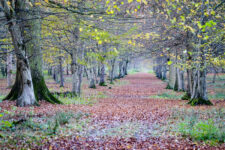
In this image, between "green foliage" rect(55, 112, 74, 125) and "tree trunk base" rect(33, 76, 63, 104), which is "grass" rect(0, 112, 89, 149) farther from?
"tree trunk base" rect(33, 76, 63, 104)

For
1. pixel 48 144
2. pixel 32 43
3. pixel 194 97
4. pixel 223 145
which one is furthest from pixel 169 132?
pixel 32 43

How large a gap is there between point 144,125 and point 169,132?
1.32 m

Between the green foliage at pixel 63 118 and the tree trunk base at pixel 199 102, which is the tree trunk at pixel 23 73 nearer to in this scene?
the green foliage at pixel 63 118

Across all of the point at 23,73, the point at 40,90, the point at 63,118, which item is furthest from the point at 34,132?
the point at 40,90

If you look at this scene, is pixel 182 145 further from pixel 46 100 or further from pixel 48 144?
pixel 46 100

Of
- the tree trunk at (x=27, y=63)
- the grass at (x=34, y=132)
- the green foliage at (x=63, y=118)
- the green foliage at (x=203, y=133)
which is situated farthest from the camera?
the tree trunk at (x=27, y=63)

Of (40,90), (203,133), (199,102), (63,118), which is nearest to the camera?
(203,133)

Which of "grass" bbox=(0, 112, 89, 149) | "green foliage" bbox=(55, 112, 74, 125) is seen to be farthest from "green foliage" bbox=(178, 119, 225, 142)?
"green foliage" bbox=(55, 112, 74, 125)

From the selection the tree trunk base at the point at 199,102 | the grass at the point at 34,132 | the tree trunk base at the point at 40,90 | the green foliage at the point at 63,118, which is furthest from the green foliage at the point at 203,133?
the tree trunk base at the point at 40,90

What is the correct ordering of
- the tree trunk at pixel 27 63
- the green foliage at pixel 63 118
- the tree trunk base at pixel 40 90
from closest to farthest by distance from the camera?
the green foliage at pixel 63 118 → the tree trunk at pixel 27 63 → the tree trunk base at pixel 40 90

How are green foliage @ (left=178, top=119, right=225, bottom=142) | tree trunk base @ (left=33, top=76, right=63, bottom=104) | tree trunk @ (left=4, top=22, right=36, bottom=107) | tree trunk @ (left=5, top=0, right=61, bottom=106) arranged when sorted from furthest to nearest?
1. tree trunk base @ (left=33, top=76, right=63, bottom=104)
2. tree trunk @ (left=5, top=0, right=61, bottom=106)
3. tree trunk @ (left=4, top=22, right=36, bottom=107)
4. green foliage @ (left=178, top=119, right=225, bottom=142)

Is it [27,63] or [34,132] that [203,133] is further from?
[27,63]

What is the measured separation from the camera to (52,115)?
8.70 metres

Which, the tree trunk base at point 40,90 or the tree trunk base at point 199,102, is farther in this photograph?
the tree trunk base at point 199,102
